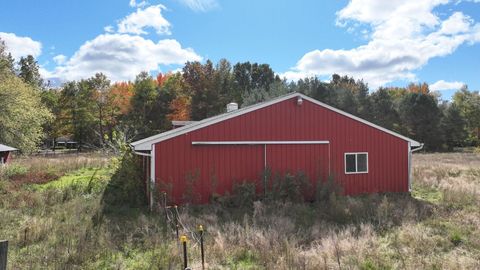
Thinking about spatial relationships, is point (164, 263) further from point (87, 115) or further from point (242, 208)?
point (87, 115)

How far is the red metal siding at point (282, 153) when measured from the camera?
14.4m

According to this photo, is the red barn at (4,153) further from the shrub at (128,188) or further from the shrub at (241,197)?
the shrub at (241,197)

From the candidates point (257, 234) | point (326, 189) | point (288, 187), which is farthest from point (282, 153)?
point (257, 234)

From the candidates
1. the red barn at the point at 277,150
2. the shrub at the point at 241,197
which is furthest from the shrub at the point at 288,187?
the shrub at the point at 241,197

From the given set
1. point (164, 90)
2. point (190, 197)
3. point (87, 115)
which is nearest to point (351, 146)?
point (190, 197)

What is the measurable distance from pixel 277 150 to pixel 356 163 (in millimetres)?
3515

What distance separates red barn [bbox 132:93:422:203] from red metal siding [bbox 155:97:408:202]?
1.3 inches

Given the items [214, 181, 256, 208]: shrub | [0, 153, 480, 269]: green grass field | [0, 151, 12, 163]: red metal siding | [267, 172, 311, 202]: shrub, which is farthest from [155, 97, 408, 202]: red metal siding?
[0, 151, 12, 163]: red metal siding

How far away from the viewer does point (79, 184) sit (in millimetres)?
17391

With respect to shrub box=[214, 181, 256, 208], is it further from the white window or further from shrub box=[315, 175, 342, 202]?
the white window

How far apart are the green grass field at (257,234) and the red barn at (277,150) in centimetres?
118

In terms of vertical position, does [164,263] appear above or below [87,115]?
below

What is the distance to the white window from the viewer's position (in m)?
16.7

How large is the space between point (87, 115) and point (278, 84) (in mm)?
29534
